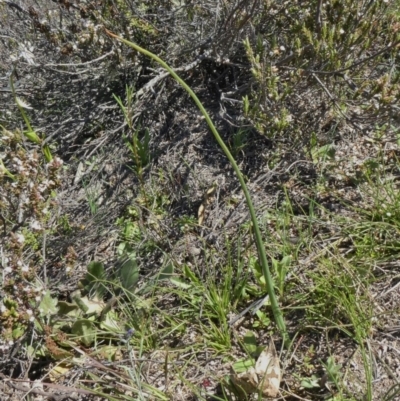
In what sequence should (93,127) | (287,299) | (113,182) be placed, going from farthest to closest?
(93,127) < (113,182) < (287,299)

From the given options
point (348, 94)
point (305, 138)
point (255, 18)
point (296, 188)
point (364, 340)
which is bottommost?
point (364, 340)

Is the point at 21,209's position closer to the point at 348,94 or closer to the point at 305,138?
the point at 305,138

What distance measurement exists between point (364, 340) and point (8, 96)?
227 cm

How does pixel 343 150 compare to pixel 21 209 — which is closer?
pixel 21 209

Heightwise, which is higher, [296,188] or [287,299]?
[296,188]

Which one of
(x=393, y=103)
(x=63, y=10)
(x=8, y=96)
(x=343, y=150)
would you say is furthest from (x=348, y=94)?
(x=8, y=96)

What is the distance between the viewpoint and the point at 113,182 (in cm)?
253

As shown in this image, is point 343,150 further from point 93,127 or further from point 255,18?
point 93,127

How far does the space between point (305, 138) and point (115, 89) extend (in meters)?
1.18

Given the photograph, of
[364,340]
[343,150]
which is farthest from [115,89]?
[364,340]

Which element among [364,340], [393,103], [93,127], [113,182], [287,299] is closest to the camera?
[364,340]

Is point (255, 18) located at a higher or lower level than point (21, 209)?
higher

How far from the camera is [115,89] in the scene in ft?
9.34

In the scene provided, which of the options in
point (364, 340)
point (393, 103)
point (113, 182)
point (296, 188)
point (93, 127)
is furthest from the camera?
point (93, 127)
